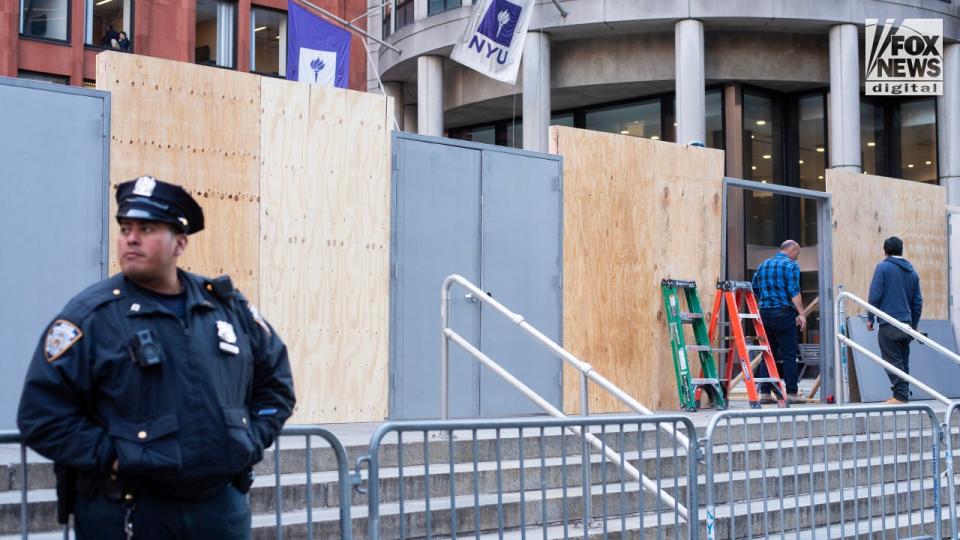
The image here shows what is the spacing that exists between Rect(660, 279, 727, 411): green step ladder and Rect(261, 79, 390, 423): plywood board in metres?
3.44

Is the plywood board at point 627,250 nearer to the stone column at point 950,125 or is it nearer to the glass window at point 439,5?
the stone column at point 950,125

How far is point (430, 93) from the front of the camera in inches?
1099

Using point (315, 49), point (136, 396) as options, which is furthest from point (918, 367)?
point (136, 396)

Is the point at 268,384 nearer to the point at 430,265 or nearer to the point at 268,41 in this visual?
the point at 430,265

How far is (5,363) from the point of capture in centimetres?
860

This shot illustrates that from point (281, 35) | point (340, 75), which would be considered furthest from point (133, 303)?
point (281, 35)

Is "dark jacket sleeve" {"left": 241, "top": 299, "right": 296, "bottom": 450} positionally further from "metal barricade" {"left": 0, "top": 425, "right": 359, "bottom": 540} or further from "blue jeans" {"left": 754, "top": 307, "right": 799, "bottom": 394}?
"blue jeans" {"left": 754, "top": 307, "right": 799, "bottom": 394}

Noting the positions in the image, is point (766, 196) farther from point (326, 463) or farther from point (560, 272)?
point (326, 463)

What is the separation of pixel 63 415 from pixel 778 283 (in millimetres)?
10841

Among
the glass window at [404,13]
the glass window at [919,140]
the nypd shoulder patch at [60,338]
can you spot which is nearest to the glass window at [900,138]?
the glass window at [919,140]

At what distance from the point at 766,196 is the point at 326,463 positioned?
65.8 feet

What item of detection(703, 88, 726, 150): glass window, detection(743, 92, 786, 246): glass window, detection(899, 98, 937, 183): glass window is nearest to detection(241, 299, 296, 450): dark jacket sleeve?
detection(743, 92, 786, 246): glass window

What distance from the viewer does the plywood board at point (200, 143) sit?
928cm

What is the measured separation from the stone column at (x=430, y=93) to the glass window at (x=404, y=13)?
5.42 feet
